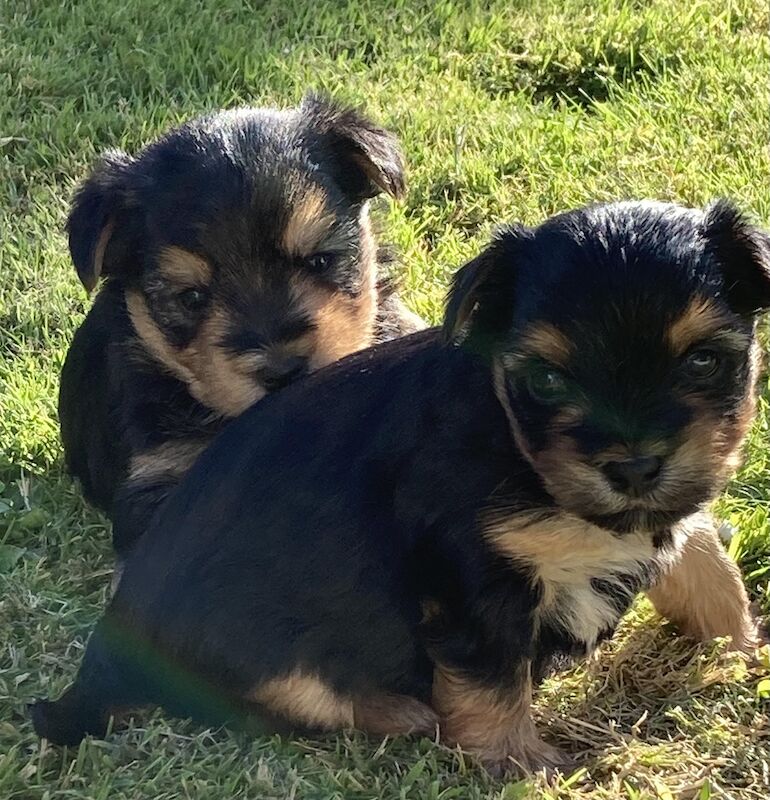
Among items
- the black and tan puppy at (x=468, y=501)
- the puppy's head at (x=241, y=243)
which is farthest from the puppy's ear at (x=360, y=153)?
the black and tan puppy at (x=468, y=501)

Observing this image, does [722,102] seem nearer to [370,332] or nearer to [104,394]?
[370,332]

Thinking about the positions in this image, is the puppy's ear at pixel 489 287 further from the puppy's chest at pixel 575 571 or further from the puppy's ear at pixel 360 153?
the puppy's ear at pixel 360 153

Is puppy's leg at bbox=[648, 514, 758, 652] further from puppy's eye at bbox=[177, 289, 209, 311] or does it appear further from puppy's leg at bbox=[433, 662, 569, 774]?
puppy's eye at bbox=[177, 289, 209, 311]

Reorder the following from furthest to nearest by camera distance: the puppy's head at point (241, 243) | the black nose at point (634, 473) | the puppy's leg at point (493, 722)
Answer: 1. the puppy's head at point (241, 243)
2. the puppy's leg at point (493, 722)
3. the black nose at point (634, 473)

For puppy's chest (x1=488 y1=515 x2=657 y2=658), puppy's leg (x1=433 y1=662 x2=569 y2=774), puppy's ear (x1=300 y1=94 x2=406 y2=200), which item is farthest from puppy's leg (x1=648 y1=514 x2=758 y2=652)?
puppy's ear (x1=300 y1=94 x2=406 y2=200)

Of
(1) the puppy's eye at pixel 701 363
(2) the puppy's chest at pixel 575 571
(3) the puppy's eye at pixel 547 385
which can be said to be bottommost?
(2) the puppy's chest at pixel 575 571

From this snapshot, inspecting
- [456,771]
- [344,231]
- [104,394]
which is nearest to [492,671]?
[456,771]
